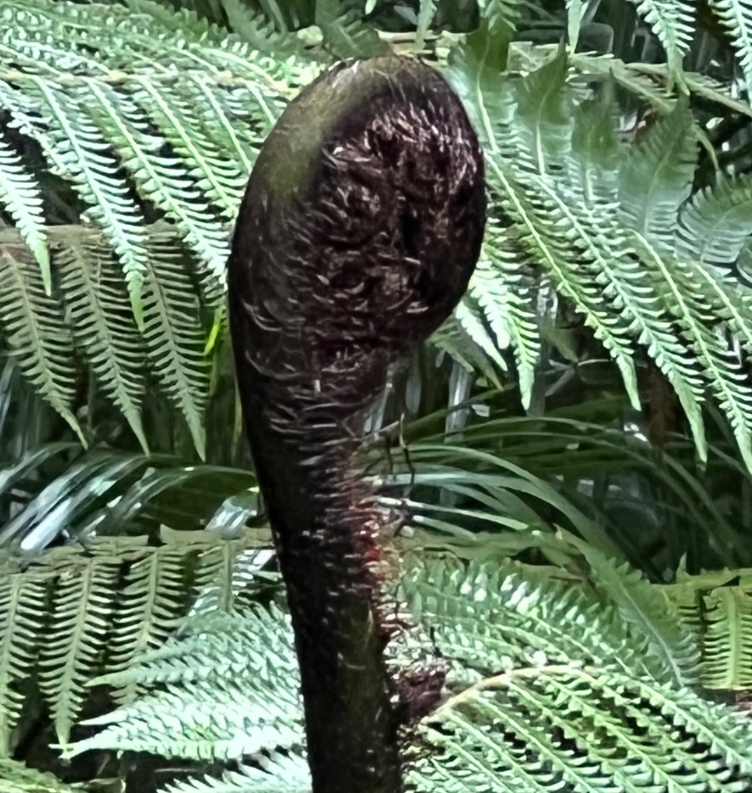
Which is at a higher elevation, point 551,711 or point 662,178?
point 662,178

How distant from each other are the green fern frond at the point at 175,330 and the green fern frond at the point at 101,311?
0.8 inches

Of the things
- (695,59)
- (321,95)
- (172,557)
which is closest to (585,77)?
(695,59)

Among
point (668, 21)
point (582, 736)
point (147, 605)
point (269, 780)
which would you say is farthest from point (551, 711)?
point (668, 21)

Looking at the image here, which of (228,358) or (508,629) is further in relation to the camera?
(228,358)

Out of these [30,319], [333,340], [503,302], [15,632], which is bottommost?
[15,632]

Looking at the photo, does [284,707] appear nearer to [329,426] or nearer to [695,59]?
[329,426]

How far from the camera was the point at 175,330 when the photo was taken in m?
0.63

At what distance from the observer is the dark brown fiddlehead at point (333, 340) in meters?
0.22

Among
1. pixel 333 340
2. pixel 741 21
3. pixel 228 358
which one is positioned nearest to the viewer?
pixel 333 340

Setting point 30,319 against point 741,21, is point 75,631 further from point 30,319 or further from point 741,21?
point 741,21

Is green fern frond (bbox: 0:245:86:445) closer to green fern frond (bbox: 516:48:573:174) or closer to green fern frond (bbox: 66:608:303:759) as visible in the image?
green fern frond (bbox: 66:608:303:759)

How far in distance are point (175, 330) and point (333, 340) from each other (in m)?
0.42

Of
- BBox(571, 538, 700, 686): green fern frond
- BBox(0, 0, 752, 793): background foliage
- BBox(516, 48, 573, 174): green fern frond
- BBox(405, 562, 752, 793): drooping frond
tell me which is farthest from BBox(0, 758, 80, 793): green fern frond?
BBox(516, 48, 573, 174): green fern frond

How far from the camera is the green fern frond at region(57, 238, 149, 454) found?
63 centimetres
